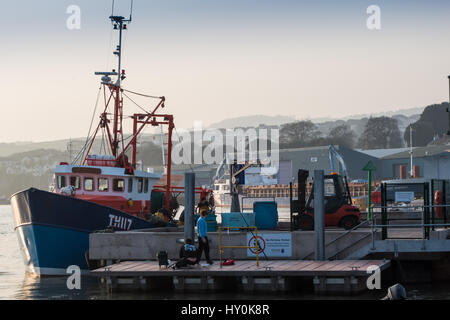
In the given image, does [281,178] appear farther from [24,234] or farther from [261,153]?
[24,234]

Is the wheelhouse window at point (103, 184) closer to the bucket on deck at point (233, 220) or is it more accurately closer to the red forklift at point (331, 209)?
the bucket on deck at point (233, 220)

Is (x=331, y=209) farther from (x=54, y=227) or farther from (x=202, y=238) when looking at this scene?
(x=54, y=227)

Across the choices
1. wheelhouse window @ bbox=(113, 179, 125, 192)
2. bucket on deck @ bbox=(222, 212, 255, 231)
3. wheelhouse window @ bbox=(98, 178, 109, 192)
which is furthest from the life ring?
wheelhouse window @ bbox=(98, 178, 109, 192)

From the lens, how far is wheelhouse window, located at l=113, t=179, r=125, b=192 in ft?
94.1

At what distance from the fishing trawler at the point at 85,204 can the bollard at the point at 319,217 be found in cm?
874

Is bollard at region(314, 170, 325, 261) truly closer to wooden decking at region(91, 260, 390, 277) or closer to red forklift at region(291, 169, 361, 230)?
wooden decking at region(91, 260, 390, 277)

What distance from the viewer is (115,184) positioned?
28688 millimetres

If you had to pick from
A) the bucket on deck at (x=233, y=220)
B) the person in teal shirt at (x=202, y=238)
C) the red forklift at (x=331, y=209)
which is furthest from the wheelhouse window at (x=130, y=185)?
the person in teal shirt at (x=202, y=238)

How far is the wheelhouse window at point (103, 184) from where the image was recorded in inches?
1116

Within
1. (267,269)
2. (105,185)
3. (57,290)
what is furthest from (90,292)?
(105,185)

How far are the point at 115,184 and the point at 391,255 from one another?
40.2ft

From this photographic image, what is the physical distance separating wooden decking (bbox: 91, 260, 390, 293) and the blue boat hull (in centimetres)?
437

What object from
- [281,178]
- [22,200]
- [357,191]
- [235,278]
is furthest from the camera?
[281,178]

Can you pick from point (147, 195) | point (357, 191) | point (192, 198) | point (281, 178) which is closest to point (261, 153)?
point (281, 178)
